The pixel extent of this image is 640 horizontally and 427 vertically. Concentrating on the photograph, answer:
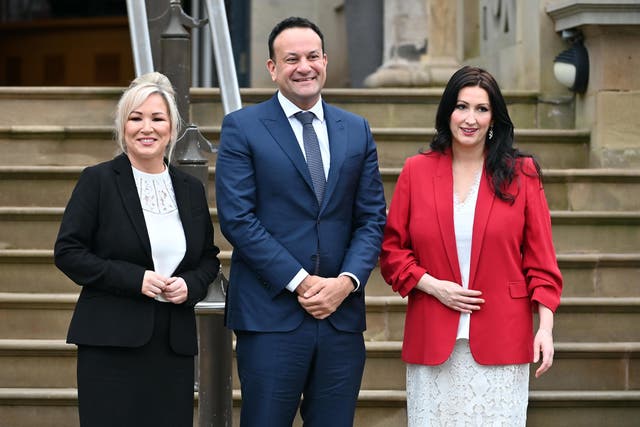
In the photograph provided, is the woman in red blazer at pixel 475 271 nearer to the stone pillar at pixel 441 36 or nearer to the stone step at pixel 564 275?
the stone step at pixel 564 275

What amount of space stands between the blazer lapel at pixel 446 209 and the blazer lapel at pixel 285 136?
42cm

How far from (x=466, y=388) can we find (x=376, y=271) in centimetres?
250

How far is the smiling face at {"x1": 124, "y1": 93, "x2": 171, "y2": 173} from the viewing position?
420 cm

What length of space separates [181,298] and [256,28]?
23.0 ft

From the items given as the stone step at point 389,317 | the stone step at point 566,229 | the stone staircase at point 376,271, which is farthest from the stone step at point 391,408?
the stone step at point 566,229

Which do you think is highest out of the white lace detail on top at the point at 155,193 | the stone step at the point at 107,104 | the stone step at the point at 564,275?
the stone step at the point at 107,104

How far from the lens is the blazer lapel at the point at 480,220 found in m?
4.31

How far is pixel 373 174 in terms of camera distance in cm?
441

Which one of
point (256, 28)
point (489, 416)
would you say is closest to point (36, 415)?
point (489, 416)

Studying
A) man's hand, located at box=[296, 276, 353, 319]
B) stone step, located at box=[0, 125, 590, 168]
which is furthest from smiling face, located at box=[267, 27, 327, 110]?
stone step, located at box=[0, 125, 590, 168]

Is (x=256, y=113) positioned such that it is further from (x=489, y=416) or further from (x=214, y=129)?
(x=214, y=129)

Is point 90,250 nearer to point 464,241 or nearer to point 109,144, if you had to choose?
point 464,241

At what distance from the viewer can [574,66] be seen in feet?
25.4

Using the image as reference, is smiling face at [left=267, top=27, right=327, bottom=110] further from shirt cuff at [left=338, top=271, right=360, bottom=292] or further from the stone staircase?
the stone staircase
